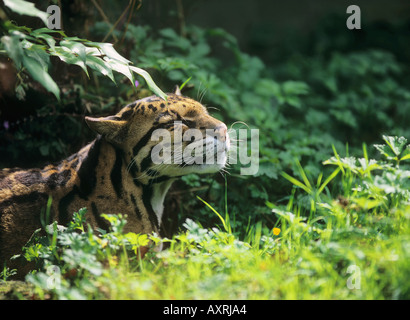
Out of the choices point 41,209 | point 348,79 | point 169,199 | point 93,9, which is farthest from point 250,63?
point 41,209

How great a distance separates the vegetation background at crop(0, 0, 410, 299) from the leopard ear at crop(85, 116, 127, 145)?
588 mm

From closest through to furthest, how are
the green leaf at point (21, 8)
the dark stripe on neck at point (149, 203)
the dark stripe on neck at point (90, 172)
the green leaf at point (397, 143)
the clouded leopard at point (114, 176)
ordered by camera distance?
the green leaf at point (21, 8), the green leaf at point (397, 143), the clouded leopard at point (114, 176), the dark stripe on neck at point (90, 172), the dark stripe on neck at point (149, 203)

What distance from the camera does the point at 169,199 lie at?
4629mm

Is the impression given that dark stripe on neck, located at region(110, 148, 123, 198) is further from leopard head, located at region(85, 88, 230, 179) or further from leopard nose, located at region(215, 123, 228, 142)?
leopard nose, located at region(215, 123, 228, 142)

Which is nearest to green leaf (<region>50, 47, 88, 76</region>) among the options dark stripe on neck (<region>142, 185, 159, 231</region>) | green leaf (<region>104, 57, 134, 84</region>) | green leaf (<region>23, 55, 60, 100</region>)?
green leaf (<region>104, 57, 134, 84</region>)

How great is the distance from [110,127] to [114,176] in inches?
16.6

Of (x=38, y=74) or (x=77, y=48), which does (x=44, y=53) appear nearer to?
(x=77, y=48)

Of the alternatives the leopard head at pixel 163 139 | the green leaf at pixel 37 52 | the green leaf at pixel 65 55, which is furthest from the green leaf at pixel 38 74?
the leopard head at pixel 163 139

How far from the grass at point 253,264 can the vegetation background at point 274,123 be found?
0.5 inches

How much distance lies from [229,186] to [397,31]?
259 inches

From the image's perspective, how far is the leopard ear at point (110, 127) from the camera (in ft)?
11.2

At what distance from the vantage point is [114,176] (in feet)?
12.0

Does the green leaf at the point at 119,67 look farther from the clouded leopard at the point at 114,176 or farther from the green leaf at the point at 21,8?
the green leaf at the point at 21,8

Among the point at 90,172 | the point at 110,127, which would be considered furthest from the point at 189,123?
the point at 90,172
